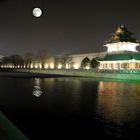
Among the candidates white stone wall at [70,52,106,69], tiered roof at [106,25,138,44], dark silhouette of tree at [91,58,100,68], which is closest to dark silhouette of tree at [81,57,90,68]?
white stone wall at [70,52,106,69]

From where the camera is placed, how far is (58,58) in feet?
298

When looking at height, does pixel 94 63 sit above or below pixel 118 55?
below

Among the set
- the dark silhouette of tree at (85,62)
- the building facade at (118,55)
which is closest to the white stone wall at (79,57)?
the building facade at (118,55)

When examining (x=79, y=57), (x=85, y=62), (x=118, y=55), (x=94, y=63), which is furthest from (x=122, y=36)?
(x=79, y=57)

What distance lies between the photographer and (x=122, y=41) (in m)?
74.6

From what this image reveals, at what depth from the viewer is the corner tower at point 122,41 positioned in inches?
2953

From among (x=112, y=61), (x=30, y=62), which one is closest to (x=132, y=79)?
(x=112, y=61)

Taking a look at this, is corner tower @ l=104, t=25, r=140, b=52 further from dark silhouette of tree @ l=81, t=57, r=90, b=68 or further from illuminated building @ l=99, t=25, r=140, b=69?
dark silhouette of tree @ l=81, t=57, r=90, b=68

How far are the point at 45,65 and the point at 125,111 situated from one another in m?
80.1

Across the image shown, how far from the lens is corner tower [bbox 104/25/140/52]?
Result: 7501cm

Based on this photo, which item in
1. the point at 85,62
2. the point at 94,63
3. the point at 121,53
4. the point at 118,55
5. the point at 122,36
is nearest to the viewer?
the point at 118,55

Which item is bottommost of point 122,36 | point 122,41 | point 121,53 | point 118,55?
point 118,55

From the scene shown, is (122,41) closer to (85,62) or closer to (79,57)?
(85,62)

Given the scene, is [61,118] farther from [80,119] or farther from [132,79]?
[132,79]
